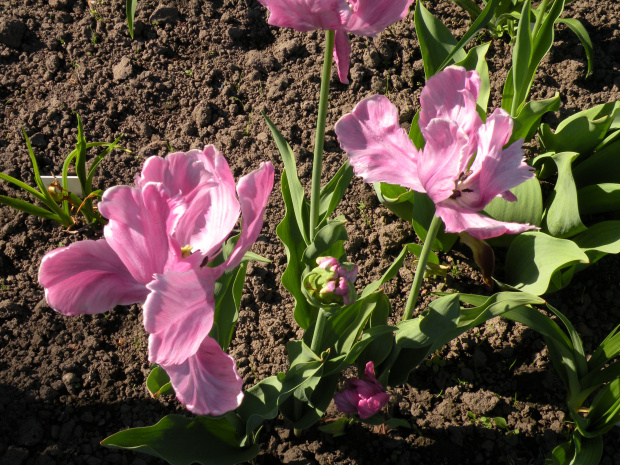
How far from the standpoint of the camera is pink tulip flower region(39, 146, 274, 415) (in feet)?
2.65

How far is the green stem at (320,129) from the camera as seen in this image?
1223 millimetres

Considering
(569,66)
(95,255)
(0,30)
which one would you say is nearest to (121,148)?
(0,30)

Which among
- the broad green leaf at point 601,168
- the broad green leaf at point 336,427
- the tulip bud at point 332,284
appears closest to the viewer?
the tulip bud at point 332,284

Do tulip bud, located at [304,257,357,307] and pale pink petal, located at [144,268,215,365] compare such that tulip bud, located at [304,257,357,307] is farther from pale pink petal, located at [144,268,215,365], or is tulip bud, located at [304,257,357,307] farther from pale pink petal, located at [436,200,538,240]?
pale pink petal, located at [144,268,215,365]

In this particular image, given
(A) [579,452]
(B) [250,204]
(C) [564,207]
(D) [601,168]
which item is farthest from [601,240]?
(B) [250,204]

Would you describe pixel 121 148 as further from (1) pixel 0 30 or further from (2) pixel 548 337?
(2) pixel 548 337

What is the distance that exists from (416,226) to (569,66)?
115 cm

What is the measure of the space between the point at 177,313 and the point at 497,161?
580mm

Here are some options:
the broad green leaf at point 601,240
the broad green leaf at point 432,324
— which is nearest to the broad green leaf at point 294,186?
the broad green leaf at point 432,324

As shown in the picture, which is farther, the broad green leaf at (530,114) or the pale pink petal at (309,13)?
the broad green leaf at (530,114)

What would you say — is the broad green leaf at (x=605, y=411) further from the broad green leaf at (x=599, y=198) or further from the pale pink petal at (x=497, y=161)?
the pale pink petal at (x=497, y=161)

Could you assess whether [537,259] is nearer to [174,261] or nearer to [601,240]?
[601,240]

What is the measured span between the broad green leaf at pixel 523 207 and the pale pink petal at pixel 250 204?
1.11 metres

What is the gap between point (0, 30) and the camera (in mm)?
2600
